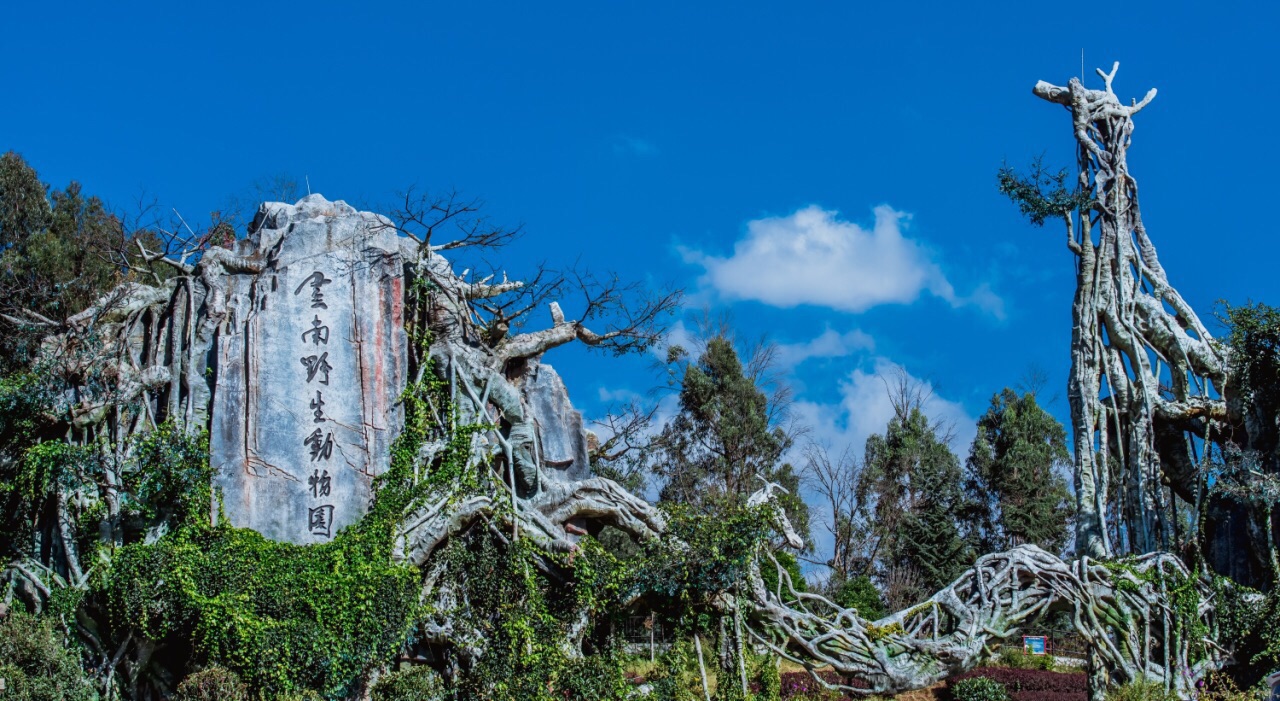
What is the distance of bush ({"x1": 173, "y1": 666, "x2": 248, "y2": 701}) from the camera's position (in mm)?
10078

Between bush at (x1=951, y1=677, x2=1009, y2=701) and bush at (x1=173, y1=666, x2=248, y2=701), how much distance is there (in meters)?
9.45

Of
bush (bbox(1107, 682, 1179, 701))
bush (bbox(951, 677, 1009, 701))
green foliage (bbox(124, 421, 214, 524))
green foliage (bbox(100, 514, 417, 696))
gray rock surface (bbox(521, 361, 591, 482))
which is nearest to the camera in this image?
green foliage (bbox(100, 514, 417, 696))

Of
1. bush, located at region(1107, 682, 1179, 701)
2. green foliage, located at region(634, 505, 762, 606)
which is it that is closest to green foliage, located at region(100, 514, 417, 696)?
green foliage, located at region(634, 505, 762, 606)

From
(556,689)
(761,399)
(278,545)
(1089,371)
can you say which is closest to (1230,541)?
(1089,371)

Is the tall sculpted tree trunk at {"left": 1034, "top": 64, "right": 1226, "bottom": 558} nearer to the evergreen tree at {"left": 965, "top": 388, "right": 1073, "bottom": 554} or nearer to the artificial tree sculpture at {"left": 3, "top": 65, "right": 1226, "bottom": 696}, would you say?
the artificial tree sculpture at {"left": 3, "top": 65, "right": 1226, "bottom": 696}

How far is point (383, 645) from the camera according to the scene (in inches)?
427

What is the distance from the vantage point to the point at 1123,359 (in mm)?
15336

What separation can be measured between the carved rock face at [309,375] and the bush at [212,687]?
2212mm

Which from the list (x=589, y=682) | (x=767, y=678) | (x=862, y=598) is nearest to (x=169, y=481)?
(x=589, y=682)

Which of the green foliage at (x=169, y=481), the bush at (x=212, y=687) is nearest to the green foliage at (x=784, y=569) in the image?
the bush at (x=212, y=687)

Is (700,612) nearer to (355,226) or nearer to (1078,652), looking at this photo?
(355,226)

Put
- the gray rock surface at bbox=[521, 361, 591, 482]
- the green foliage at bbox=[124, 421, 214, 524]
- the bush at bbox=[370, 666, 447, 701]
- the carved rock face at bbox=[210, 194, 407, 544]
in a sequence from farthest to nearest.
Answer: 1. the gray rock surface at bbox=[521, 361, 591, 482]
2. the carved rock face at bbox=[210, 194, 407, 544]
3. the green foliage at bbox=[124, 421, 214, 524]
4. the bush at bbox=[370, 666, 447, 701]

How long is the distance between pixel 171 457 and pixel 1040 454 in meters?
22.2

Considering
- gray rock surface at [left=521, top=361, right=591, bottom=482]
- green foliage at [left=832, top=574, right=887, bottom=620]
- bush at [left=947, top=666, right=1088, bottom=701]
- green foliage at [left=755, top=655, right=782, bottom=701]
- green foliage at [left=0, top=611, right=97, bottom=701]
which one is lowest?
bush at [left=947, top=666, right=1088, bottom=701]
